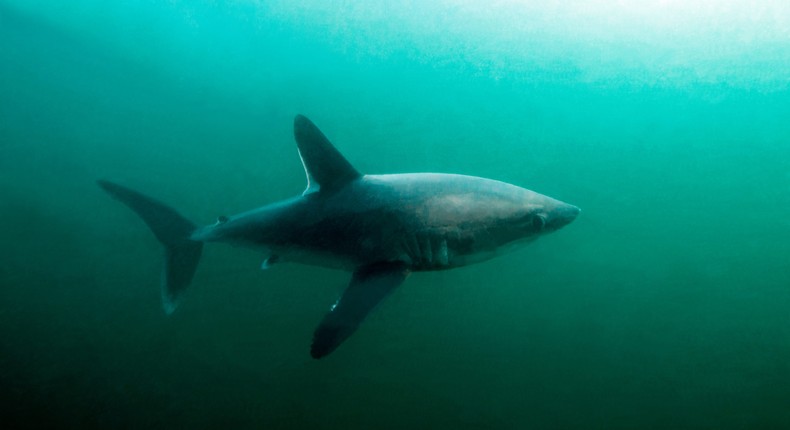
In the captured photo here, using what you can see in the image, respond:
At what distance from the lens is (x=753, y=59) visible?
3278 centimetres

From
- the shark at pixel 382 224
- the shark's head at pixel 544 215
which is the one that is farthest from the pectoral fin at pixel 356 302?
the shark's head at pixel 544 215

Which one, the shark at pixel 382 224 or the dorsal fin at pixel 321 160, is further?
the dorsal fin at pixel 321 160

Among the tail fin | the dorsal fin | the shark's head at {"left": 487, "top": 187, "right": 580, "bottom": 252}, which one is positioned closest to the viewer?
the shark's head at {"left": 487, "top": 187, "right": 580, "bottom": 252}

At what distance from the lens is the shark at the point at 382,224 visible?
2477 millimetres

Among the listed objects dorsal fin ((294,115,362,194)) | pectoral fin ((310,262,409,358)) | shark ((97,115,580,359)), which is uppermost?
dorsal fin ((294,115,362,194))

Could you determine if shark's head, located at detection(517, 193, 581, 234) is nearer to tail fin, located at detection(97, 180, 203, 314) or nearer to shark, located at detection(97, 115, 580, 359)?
shark, located at detection(97, 115, 580, 359)

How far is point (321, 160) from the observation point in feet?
9.61

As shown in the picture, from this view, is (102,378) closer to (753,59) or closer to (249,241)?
(249,241)

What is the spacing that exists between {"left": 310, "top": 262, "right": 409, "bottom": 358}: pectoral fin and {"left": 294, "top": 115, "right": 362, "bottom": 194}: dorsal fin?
0.78m

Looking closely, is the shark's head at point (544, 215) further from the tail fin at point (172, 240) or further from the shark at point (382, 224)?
the tail fin at point (172, 240)

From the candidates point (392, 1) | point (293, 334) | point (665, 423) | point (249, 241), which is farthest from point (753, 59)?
point (249, 241)

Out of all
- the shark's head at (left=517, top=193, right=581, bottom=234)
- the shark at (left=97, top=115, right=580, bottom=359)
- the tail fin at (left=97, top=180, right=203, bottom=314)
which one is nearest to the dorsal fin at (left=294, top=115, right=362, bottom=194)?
the shark at (left=97, top=115, right=580, bottom=359)

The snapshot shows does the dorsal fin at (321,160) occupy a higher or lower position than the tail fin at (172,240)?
higher

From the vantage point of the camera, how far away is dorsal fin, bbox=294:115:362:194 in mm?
2855
